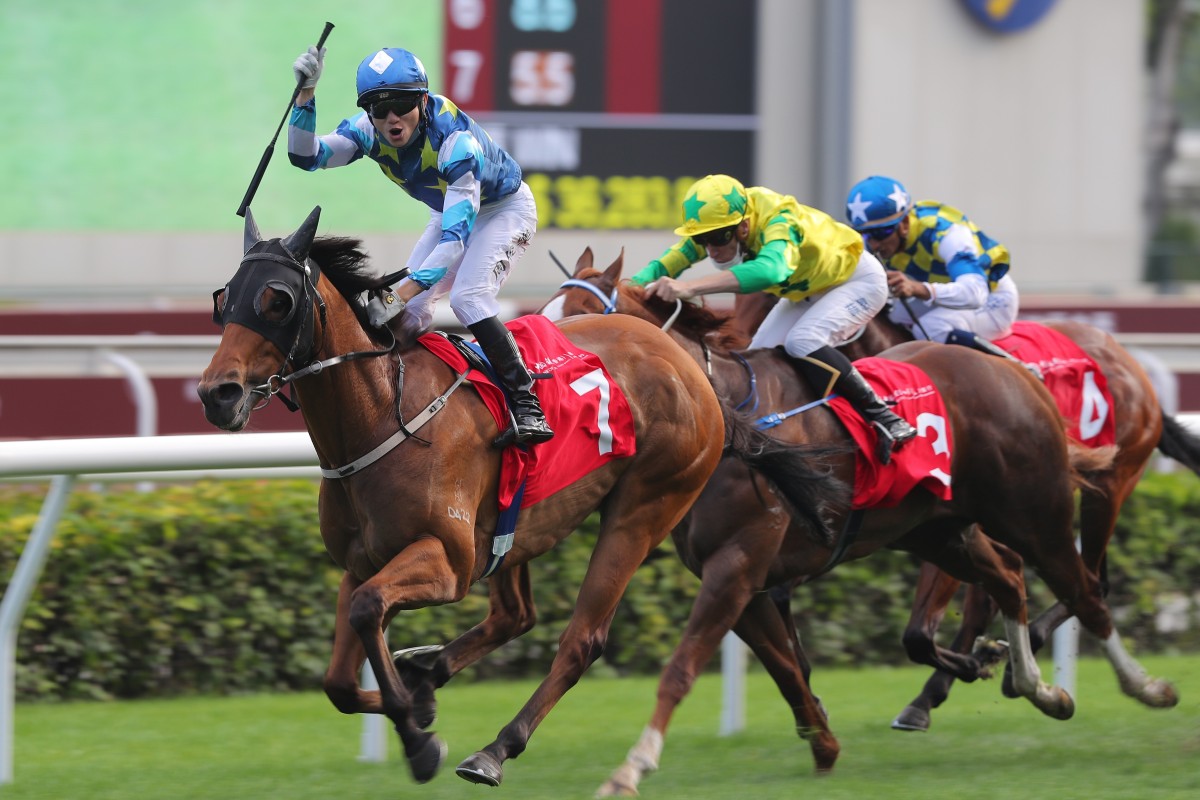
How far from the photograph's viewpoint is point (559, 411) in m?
4.23

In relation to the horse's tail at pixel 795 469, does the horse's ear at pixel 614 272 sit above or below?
above

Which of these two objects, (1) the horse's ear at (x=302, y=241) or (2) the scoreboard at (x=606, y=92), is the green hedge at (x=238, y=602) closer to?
(1) the horse's ear at (x=302, y=241)

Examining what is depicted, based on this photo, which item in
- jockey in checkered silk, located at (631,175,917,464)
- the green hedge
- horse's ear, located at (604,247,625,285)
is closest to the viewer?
jockey in checkered silk, located at (631,175,917,464)

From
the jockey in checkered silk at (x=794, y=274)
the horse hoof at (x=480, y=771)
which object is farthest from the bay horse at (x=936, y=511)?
the horse hoof at (x=480, y=771)

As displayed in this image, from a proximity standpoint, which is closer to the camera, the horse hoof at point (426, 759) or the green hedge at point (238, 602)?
the horse hoof at point (426, 759)

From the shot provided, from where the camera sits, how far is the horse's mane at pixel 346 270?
13.0 feet

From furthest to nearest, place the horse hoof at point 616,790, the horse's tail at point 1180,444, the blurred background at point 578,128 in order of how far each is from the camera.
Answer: the blurred background at point 578,128
the horse's tail at point 1180,444
the horse hoof at point 616,790

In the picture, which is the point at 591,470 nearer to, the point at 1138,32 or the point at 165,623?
the point at 165,623

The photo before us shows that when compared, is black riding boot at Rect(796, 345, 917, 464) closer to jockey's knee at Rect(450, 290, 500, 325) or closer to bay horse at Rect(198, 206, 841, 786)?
bay horse at Rect(198, 206, 841, 786)

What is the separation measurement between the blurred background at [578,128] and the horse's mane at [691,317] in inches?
178

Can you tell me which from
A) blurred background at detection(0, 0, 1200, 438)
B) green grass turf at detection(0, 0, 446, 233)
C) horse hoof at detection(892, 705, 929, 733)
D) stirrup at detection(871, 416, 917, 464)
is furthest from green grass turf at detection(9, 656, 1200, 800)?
green grass turf at detection(0, 0, 446, 233)

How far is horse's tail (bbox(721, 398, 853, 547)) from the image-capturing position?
464 cm

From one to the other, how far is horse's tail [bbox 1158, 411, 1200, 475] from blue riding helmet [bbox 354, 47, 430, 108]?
3161 millimetres

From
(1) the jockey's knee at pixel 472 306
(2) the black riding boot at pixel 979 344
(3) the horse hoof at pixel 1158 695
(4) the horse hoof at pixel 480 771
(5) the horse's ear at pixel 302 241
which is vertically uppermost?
(5) the horse's ear at pixel 302 241
